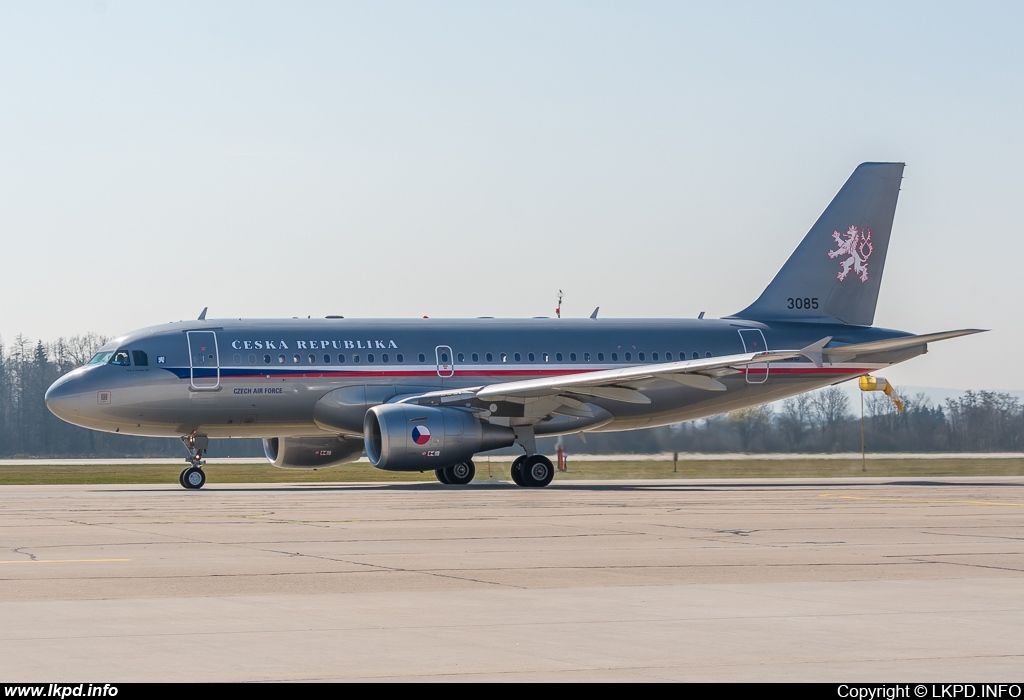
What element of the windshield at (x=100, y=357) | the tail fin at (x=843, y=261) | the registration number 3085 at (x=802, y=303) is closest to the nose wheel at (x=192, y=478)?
the windshield at (x=100, y=357)

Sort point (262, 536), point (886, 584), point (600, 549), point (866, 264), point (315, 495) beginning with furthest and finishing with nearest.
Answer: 1. point (866, 264)
2. point (315, 495)
3. point (262, 536)
4. point (600, 549)
5. point (886, 584)

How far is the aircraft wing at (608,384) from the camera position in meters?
31.6

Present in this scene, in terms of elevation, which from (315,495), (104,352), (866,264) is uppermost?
(866,264)

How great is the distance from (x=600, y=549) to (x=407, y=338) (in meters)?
19.2

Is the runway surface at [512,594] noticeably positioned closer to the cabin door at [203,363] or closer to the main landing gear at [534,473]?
the cabin door at [203,363]

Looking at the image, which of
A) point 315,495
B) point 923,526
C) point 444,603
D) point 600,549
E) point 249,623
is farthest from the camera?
point 315,495

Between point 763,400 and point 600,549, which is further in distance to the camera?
point 763,400

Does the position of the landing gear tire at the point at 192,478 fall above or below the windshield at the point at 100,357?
below

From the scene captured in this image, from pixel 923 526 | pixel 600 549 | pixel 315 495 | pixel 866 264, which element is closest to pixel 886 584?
pixel 600 549

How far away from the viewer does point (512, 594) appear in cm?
1200

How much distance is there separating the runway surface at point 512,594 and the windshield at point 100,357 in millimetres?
10561

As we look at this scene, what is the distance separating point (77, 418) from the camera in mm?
32781

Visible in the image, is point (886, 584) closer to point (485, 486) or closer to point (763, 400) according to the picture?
point (485, 486)

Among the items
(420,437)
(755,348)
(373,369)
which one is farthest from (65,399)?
(755,348)
